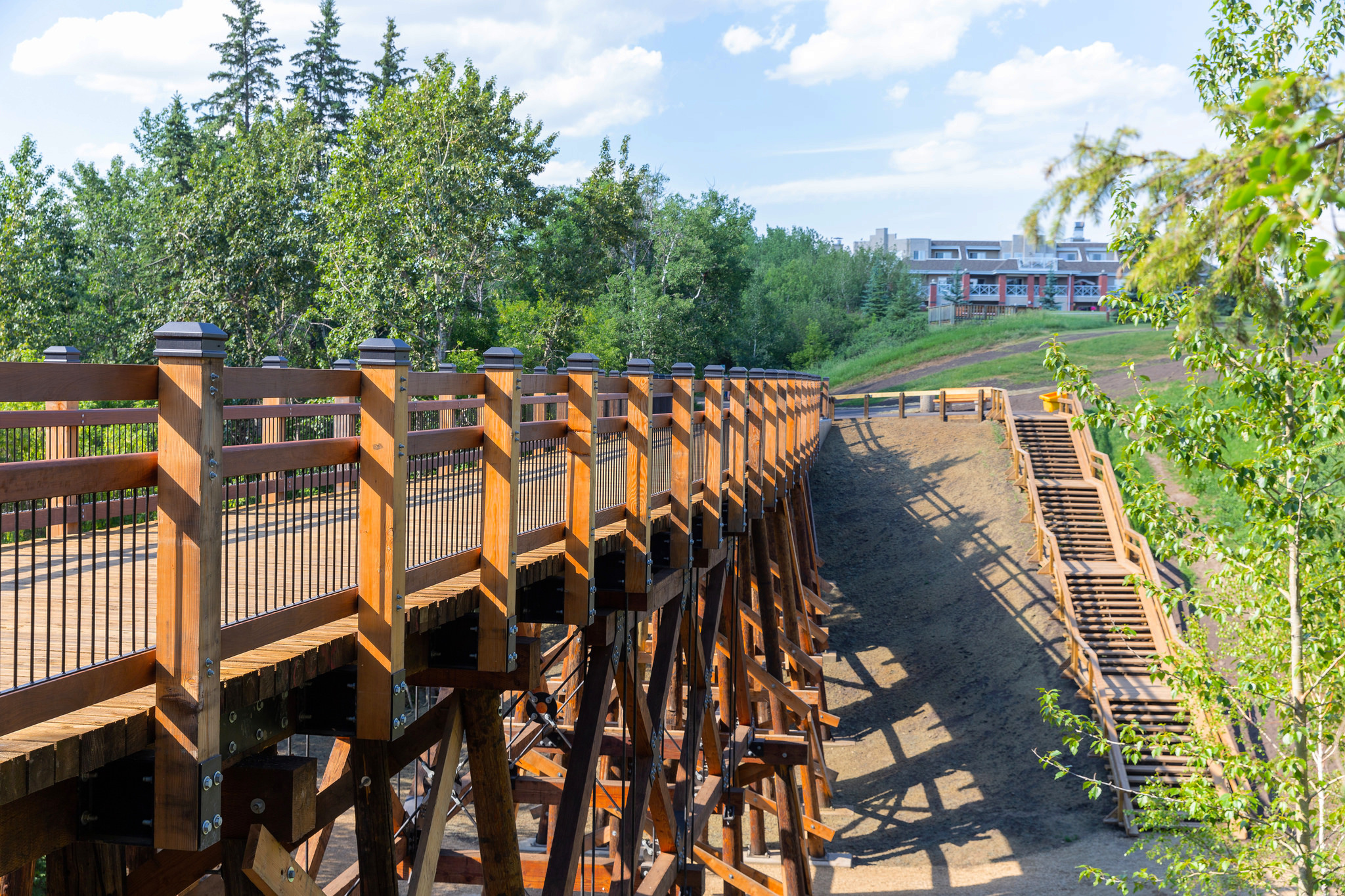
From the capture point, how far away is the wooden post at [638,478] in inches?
223

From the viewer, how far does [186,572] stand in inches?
97.2

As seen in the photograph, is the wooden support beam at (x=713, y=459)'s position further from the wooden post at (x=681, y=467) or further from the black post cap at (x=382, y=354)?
the black post cap at (x=382, y=354)

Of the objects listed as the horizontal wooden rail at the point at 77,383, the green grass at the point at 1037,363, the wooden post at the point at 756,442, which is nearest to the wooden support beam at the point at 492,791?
the horizontal wooden rail at the point at 77,383

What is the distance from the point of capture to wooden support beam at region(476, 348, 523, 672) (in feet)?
12.9

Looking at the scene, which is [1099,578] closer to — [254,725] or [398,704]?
[398,704]

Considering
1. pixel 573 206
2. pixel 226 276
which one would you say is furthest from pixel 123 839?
pixel 573 206

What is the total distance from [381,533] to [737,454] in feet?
19.8

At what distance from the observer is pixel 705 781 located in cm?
1000

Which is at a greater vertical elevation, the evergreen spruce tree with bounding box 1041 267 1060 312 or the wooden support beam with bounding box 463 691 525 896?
the evergreen spruce tree with bounding box 1041 267 1060 312

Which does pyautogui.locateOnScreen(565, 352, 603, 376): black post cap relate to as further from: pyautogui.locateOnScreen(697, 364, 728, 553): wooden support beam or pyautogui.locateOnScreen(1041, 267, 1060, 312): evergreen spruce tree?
pyautogui.locateOnScreen(1041, 267, 1060, 312): evergreen spruce tree

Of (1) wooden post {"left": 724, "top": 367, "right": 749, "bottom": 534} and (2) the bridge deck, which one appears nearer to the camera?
(2) the bridge deck

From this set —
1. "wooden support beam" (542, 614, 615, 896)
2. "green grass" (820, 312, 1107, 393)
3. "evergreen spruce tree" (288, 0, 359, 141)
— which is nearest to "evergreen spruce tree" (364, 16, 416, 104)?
"evergreen spruce tree" (288, 0, 359, 141)

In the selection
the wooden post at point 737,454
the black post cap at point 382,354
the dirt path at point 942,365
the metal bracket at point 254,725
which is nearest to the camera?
the metal bracket at point 254,725

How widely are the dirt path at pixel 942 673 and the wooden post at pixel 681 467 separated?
8174 mm
